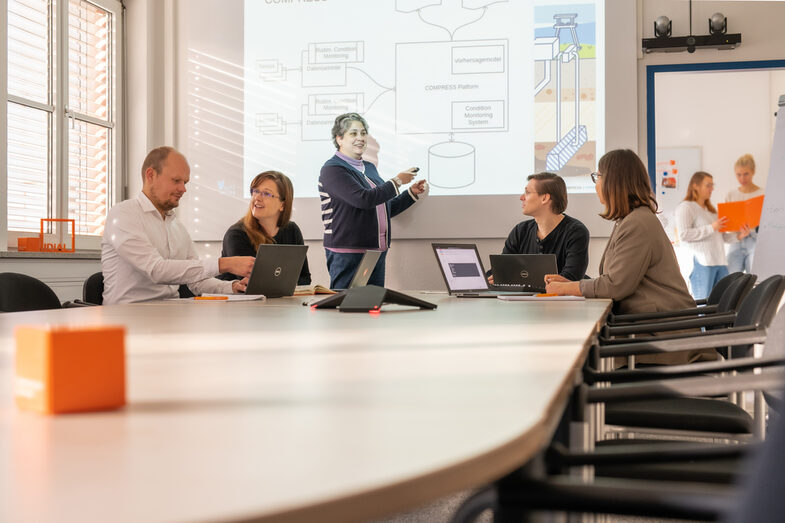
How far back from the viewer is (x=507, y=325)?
1.72m

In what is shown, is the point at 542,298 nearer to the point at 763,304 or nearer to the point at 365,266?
the point at 365,266

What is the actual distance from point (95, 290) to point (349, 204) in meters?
1.70

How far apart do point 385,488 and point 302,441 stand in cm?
15

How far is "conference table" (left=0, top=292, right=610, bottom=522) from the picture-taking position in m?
0.47

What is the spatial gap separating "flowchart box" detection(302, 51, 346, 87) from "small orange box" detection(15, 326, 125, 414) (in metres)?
4.89

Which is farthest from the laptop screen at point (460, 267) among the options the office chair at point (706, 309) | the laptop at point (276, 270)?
the office chair at point (706, 309)

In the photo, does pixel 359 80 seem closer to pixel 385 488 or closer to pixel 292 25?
pixel 292 25

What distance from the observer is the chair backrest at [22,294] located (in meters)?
3.05

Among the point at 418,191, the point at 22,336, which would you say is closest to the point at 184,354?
the point at 22,336

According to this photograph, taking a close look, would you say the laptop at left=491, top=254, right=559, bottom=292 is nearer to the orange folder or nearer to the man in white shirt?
the man in white shirt

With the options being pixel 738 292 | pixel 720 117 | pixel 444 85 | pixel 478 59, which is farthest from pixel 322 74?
pixel 720 117

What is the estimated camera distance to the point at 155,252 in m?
3.49

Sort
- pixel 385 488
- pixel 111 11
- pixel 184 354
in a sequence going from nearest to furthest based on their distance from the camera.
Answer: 1. pixel 385 488
2. pixel 184 354
3. pixel 111 11

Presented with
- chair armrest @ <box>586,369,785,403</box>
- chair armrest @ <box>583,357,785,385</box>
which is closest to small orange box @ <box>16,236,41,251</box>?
chair armrest @ <box>583,357,785,385</box>
